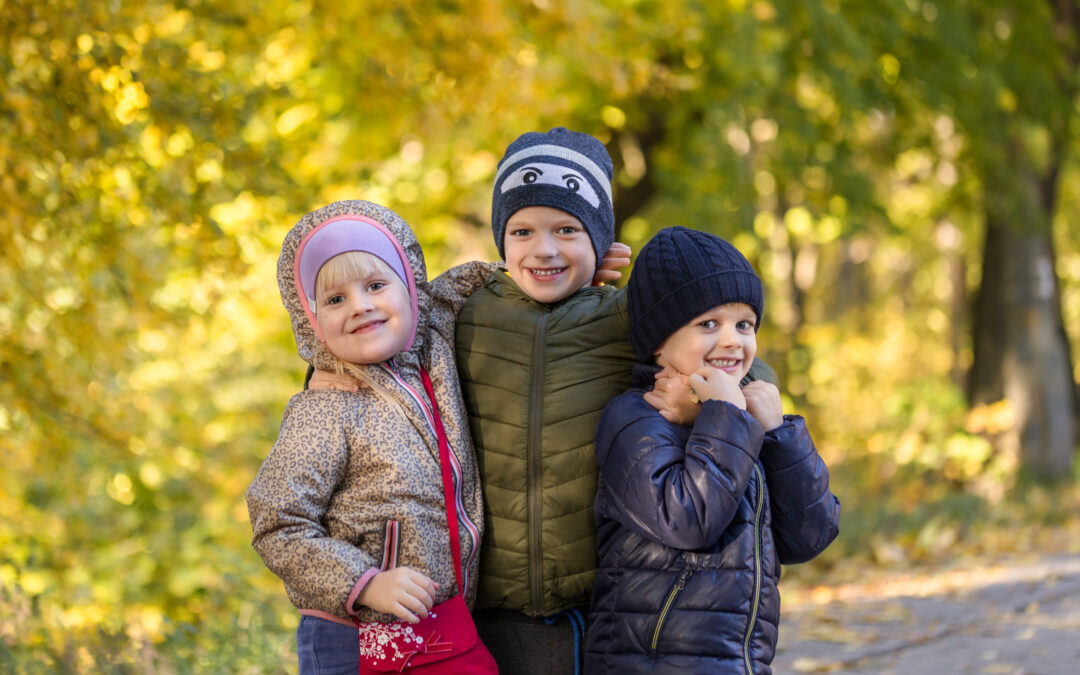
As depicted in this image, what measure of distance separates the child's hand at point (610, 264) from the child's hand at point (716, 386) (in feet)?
1.54

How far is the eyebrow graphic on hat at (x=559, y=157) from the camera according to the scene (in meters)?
2.65

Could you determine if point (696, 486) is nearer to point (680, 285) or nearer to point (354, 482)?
point (680, 285)

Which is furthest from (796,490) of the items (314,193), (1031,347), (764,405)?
(1031,347)

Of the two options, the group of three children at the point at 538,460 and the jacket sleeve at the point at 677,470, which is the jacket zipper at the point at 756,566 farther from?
the jacket sleeve at the point at 677,470

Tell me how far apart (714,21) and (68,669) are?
7160mm

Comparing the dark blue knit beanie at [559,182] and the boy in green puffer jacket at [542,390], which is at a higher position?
the dark blue knit beanie at [559,182]

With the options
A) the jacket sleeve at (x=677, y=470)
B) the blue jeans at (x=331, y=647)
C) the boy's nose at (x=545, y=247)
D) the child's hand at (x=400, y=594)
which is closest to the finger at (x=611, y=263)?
the boy's nose at (x=545, y=247)

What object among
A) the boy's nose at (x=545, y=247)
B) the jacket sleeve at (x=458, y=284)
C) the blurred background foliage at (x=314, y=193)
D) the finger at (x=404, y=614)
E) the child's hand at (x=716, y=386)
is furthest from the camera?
the blurred background foliage at (x=314, y=193)

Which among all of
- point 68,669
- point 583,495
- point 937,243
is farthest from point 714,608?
point 937,243

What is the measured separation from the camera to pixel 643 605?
2.35 m

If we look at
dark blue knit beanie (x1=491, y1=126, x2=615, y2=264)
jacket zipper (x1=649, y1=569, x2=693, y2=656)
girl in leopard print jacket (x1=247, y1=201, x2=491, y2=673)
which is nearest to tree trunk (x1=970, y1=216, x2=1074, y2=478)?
dark blue knit beanie (x1=491, y1=126, x2=615, y2=264)

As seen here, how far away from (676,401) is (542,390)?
1.06 feet

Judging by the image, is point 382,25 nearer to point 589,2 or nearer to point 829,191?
point 589,2

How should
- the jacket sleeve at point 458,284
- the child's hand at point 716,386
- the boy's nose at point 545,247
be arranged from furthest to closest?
1. the jacket sleeve at point 458,284
2. the boy's nose at point 545,247
3. the child's hand at point 716,386
